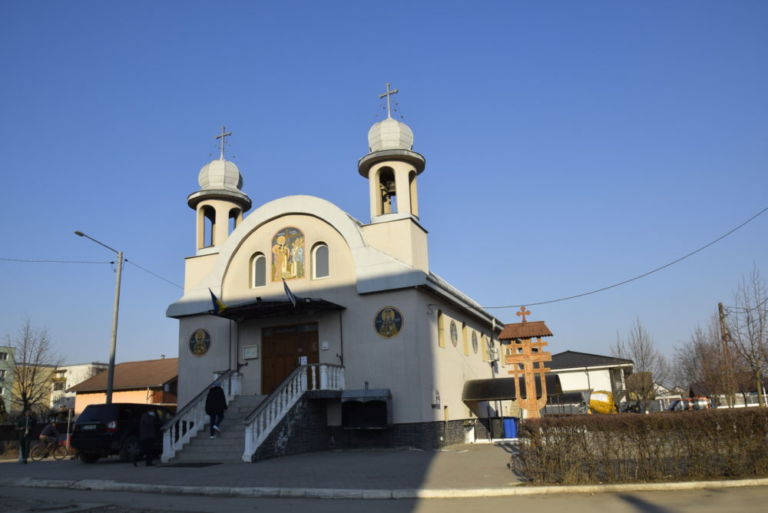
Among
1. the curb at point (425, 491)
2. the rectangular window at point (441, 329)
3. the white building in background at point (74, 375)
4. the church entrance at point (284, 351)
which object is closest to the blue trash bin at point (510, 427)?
the rectangular window at point (441, 329)

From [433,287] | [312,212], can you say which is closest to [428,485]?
[433,287]

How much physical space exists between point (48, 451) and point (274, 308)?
30.6 ft

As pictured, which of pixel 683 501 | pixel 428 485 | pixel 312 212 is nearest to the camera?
pixel 683 501

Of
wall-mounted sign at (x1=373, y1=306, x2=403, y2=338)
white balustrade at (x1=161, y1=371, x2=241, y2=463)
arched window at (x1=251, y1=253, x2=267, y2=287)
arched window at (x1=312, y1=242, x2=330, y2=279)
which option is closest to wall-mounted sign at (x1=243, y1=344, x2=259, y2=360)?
arched window at (x1=251, y1=253, x2=267, y2=287)

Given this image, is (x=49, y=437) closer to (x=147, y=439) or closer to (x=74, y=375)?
(x=147, y=439)

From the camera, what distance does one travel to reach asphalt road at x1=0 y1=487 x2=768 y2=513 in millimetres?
8227

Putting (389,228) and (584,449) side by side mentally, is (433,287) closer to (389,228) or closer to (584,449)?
(389,228)

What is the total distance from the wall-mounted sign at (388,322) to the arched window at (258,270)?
17.7ft

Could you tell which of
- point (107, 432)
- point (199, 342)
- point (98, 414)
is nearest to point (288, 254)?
point (199, 342)

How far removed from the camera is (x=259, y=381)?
73.4 ft

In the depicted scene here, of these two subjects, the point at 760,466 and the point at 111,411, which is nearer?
the point at 760,466

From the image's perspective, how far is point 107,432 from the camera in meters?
17.5

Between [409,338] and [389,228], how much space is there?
4.11 m

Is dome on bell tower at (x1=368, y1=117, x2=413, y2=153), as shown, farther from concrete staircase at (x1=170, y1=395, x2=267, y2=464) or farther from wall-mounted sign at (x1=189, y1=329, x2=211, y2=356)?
concrete staircase at (x1=170, y1=395, x2=267, y2=464)
